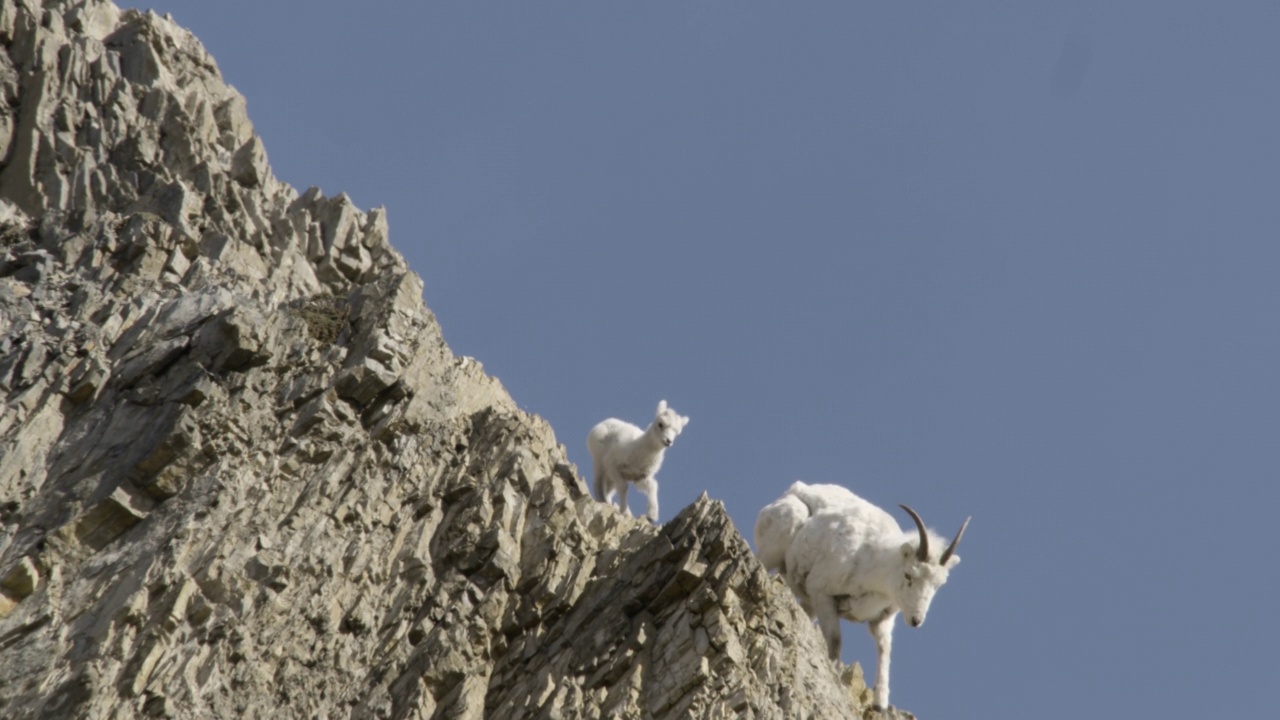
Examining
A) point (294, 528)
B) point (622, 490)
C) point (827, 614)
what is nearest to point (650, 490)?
point (622, 490)

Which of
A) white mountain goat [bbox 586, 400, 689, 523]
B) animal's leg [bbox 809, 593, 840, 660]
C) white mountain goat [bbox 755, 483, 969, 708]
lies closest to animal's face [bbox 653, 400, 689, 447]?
white mountain goat [bbox 586, 400, 689, 523]

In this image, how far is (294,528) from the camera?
1633 centimetres

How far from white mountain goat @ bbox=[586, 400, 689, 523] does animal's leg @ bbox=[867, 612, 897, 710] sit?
426cm

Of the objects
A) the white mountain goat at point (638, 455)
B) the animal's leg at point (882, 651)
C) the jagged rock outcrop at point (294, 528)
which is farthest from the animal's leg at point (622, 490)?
the animal's leg at point (882, 651)

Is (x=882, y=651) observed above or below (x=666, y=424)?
below

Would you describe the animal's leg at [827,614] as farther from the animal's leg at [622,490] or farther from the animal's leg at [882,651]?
the animal's leg at [622,490]

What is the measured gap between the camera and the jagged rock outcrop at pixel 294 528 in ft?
48.4

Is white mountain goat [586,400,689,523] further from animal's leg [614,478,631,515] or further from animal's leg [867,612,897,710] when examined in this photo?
animal's leg [867,612,897,710]

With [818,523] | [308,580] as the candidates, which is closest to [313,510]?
[308,580]

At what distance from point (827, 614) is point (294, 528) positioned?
7175mm

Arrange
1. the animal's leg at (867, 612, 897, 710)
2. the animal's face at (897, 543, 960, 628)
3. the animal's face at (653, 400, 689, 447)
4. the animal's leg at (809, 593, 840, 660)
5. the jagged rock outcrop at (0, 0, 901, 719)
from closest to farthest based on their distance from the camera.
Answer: the jagged rock outcrop at (0, 0, 901, 719), the animal's leg at (867, 612, 897, 710), the animal's face at (897, 543, 960, 628), the animal's leg at (809, 593, 840, 660), the animal's face at (653, 400, 689, 447)

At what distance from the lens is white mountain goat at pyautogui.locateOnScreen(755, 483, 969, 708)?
18641mm

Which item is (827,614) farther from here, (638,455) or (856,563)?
(638,455)

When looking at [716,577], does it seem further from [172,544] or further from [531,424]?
[172,544]
